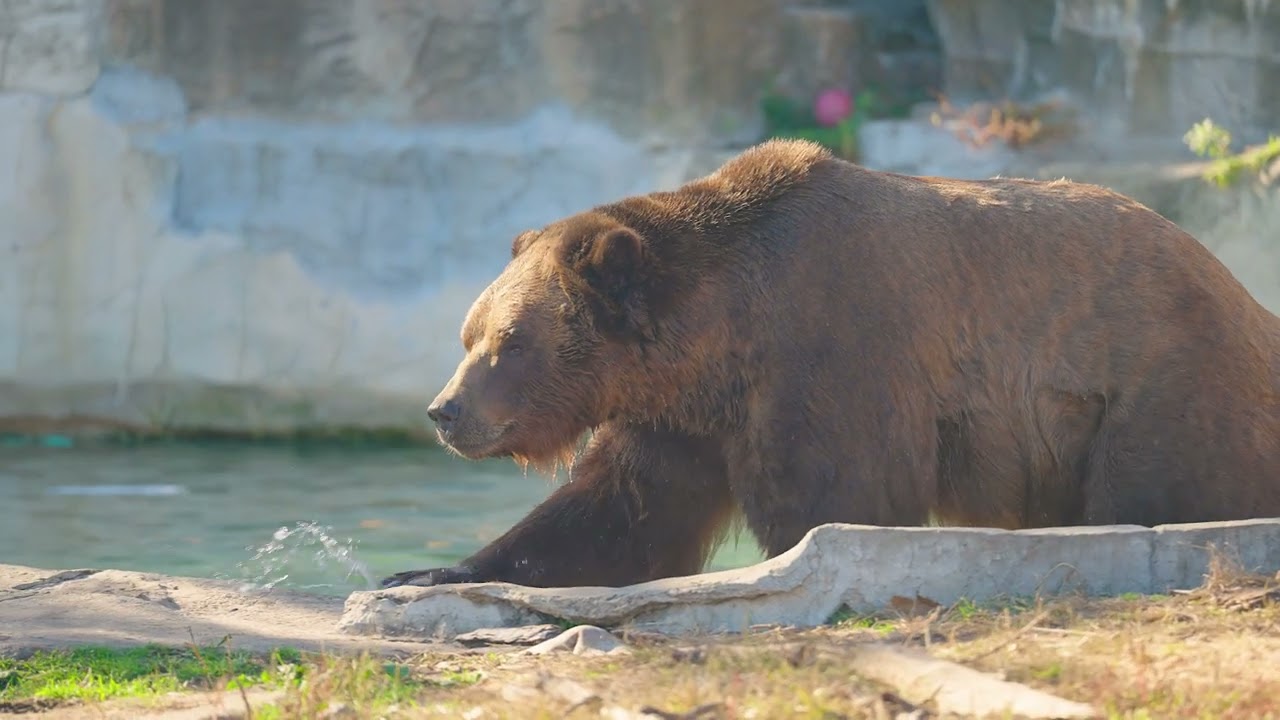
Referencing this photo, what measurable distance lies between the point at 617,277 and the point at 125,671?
2401mm

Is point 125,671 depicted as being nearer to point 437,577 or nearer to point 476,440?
point 437,577

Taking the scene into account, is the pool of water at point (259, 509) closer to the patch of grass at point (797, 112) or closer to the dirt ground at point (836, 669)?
the dirt ground at point (836, 669)

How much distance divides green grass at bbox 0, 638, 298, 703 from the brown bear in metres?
1.40

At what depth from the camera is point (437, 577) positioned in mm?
6598

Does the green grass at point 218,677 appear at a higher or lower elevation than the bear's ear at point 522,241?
lower

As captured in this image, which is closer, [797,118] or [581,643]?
[581,643]

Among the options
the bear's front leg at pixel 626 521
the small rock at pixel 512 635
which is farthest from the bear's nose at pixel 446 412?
the small rock at pixel 512 635

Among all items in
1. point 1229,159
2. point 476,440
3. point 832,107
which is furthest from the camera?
point 832,107

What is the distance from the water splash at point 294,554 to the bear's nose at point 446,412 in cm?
311

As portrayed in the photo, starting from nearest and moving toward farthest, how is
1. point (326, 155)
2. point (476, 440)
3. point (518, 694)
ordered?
point (518, 694)
point (476, 440)
point (326, 155)

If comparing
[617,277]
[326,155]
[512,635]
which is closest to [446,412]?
[617,277]

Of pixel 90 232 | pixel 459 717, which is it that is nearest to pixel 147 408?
pixel 90 232

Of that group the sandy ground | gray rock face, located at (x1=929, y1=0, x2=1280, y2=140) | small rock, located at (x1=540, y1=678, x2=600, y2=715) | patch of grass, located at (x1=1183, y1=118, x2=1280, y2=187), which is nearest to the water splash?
the sandy ground

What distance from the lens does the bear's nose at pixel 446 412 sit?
644 cm
